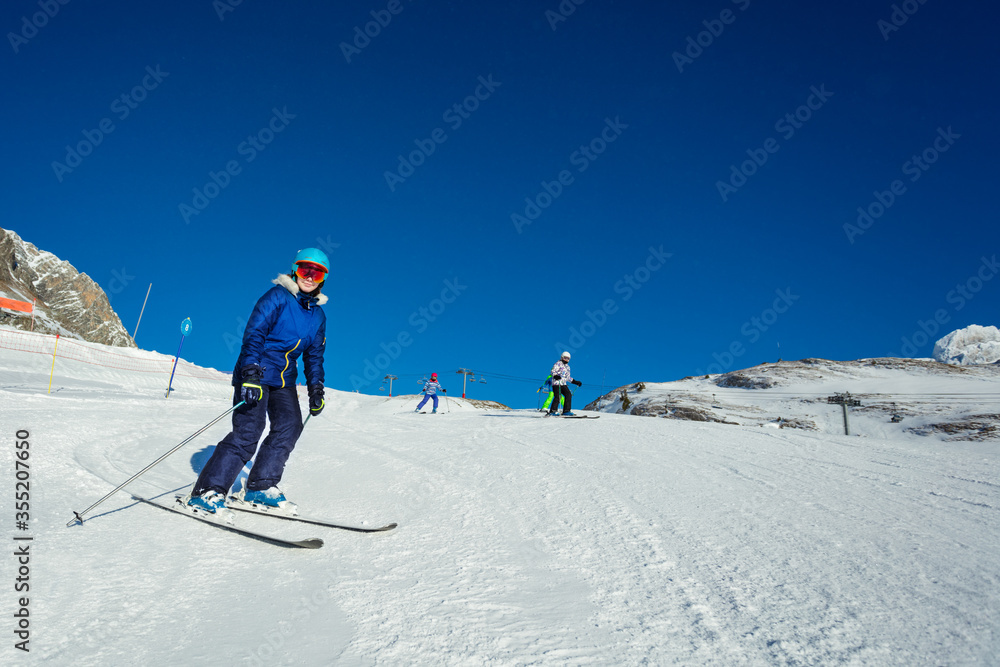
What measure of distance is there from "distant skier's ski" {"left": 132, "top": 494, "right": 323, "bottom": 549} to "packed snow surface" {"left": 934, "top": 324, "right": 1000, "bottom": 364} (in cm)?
13383

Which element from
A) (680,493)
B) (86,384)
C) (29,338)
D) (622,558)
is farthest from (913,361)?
(29,338)

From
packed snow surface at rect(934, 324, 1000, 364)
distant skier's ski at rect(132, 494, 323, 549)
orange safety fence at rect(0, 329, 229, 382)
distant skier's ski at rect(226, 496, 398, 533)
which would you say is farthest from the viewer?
packed snow surface at rect(934, 324, 1000, 364)

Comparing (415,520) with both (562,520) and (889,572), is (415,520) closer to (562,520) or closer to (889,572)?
(562,520)

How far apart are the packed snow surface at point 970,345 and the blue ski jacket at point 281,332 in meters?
133

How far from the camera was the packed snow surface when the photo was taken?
9981 centimetres

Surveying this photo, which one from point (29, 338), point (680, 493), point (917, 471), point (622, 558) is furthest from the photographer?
point (29, 338)

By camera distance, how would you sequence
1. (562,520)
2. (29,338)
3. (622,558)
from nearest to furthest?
1. (622,558)
2. (562,520)
3. (29,338)

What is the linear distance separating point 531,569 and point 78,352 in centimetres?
2919

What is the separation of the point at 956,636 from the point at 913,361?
29463mm

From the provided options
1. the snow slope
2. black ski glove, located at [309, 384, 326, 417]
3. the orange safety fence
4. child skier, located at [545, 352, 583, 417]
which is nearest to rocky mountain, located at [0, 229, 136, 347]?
the orange safety fence

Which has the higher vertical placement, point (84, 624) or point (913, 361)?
point (913, 361)

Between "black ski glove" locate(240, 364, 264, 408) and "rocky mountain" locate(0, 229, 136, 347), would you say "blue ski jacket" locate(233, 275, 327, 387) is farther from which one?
"rocky mountain" locate(0, 229, 136, 347)

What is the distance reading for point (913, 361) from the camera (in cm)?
2444

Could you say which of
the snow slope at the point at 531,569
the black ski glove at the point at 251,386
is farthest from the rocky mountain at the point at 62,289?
the snow slope at the point at 531,569
